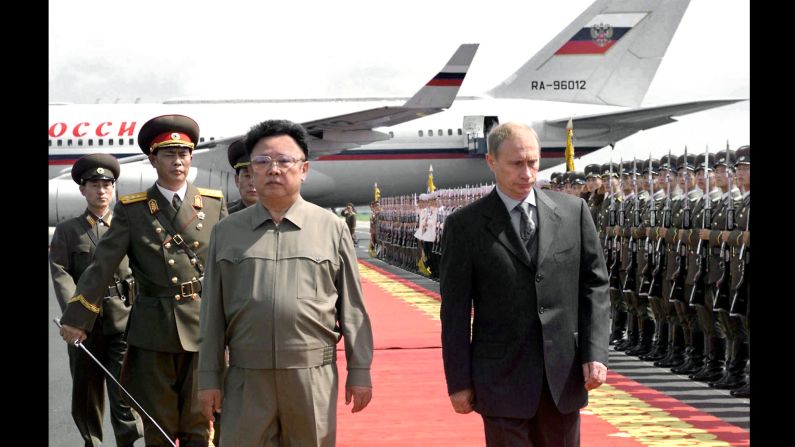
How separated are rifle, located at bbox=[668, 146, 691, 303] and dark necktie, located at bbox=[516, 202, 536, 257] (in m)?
4.98

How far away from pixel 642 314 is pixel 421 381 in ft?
7.74

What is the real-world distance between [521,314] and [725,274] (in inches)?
174

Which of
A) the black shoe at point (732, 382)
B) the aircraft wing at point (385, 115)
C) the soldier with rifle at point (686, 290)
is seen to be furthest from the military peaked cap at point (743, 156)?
the aircraft wing at point (385, 115)

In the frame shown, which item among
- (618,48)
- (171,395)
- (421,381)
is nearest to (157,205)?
(171,395)

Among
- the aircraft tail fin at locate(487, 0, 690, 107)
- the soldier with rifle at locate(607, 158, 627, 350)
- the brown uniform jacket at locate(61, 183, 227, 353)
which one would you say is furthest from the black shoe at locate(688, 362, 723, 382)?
the aircraft tail fin at locate(487, 0, 690, 107)

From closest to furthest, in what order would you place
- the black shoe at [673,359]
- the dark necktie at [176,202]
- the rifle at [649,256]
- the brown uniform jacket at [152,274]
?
the brown uniform jacket at [152,274], the dark necktie at [176,202], the black shoe at [673,359], the rifle at [649,256]

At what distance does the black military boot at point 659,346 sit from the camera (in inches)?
368

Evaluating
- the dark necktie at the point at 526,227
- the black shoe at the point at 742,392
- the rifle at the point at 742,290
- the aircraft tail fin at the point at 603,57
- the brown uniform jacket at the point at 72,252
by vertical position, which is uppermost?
the aircraft tail fin at the point at 603,57

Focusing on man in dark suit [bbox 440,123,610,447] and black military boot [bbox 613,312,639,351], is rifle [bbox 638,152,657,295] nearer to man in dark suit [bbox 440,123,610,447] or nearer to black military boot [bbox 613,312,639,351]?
black military boot [bbox 613,312,639,351]

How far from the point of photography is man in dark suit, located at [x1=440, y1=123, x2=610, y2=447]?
379 centimetres

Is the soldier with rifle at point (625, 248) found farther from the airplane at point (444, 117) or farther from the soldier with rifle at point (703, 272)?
the airplane at point (444, 117)

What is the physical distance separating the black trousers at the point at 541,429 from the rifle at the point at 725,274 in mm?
4293

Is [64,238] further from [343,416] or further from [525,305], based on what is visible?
[525,305]

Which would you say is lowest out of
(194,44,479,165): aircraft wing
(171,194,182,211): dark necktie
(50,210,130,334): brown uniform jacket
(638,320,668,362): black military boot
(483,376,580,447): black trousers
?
(638,320,668,362): black military boot
